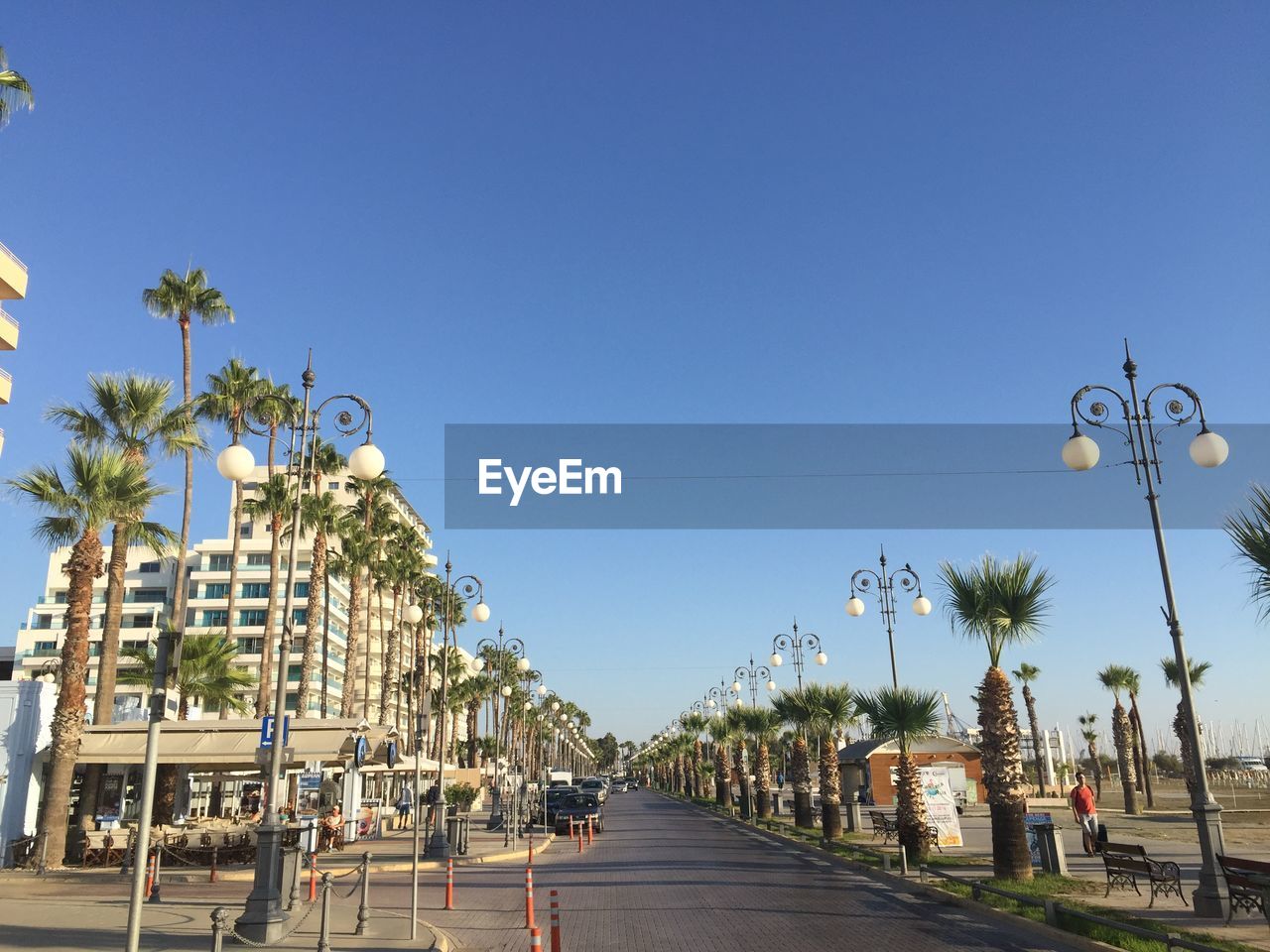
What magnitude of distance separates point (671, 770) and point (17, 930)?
392ft

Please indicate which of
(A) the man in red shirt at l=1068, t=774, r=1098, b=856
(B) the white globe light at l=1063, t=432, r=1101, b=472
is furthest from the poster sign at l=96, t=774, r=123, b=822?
(B) the white globe light at l=1063, t=432, r=1101, b=472

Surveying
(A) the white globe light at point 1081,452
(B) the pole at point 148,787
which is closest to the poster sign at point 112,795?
(B) the pole at point 148,787

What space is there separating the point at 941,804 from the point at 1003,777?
6.85 meters

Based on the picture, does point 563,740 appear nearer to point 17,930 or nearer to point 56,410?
point 56,410

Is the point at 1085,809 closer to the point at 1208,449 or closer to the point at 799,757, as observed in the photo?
the point at 1208,449

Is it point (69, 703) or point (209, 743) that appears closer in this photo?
point (69, 703)

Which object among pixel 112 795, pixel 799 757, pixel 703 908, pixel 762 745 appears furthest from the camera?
pixel 762 745

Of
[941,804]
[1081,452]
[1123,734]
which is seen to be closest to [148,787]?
[1081,452]

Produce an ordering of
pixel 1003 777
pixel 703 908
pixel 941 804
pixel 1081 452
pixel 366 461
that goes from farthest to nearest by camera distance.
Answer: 1. pixel 941 804
2. pixel 1003 777
3. pixel 703 908
4. pixel 1081 452
5. pixel 366 461

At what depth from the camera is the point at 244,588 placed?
270 ft

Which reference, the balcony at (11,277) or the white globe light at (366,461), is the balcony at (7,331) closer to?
the balcony at (11,277)

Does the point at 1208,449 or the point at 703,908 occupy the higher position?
the point at 1208,449

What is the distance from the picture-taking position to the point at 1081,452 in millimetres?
14148

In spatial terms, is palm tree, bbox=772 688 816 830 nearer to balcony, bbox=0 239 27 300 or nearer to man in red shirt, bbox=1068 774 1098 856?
man in red shirt, bbox=1068 774 1098 856
